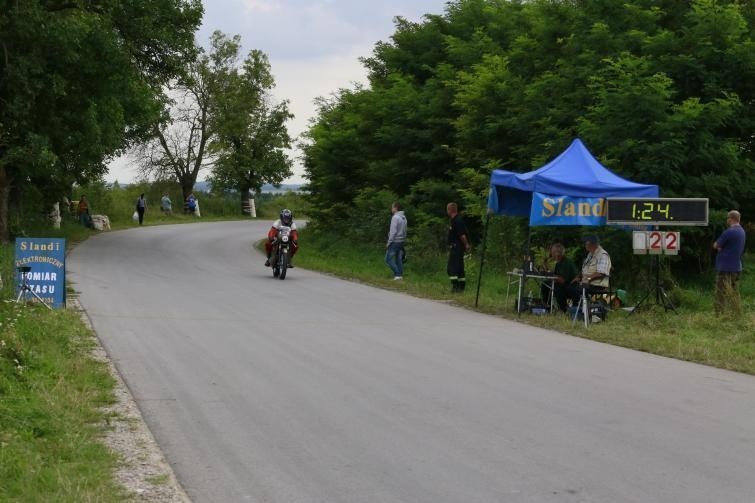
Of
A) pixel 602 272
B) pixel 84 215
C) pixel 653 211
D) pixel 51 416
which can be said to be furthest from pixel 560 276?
pixel 84 215

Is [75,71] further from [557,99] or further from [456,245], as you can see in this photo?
[456,245]

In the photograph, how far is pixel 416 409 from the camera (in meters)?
8.12

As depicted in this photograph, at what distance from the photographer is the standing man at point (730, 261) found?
1501 cm

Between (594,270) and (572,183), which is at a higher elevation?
(572,183)

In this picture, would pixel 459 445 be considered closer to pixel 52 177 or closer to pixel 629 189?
pixel 629 189

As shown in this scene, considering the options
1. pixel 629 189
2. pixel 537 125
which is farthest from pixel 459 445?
pixel 537 125

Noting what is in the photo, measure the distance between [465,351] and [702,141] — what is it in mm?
10943

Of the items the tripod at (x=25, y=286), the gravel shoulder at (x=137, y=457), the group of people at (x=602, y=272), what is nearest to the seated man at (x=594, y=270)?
the group of people at (x=602, y=272)

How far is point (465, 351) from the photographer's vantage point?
11.6 metres

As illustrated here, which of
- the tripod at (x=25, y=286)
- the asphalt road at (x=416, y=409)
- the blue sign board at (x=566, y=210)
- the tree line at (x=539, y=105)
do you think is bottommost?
the asphalt road at (x=416, y=409)

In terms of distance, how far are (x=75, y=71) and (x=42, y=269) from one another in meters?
15.7

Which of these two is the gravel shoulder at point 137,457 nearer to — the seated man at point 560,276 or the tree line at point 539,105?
Result: the seated man at point 560,276

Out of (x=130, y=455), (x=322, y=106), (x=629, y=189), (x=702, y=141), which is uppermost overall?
(x=322, y=106)

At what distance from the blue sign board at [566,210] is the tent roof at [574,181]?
0.10 metres
